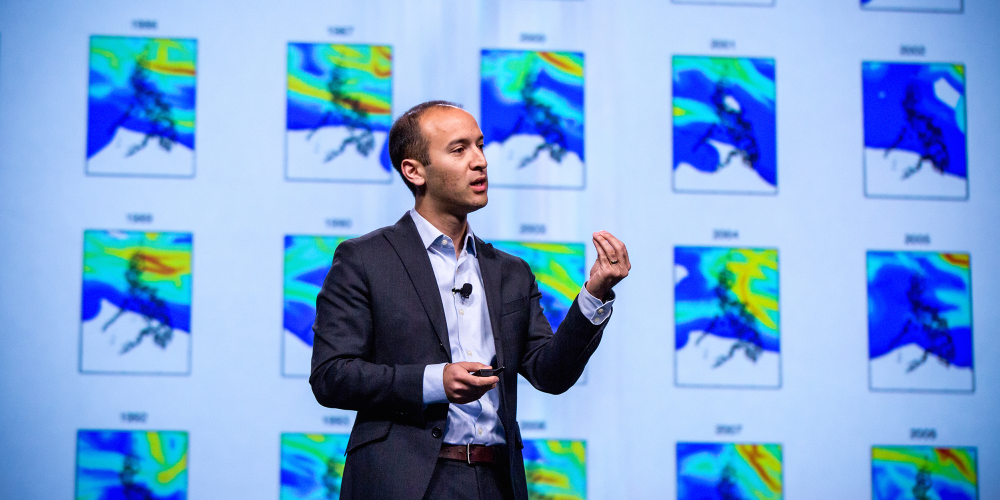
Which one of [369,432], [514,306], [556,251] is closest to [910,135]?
[556,251]

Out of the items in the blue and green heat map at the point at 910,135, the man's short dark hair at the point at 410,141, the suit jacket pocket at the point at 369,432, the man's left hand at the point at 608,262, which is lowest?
the suit jacket pocket at the point at 369,432

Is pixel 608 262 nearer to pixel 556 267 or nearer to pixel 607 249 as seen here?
pixel 607 249

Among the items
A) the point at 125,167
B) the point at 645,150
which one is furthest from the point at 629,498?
the point at 125,167

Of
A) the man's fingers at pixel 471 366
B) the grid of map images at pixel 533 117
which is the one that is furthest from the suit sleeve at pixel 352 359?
the grid of map images at pixel 533 117

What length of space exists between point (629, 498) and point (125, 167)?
223cm

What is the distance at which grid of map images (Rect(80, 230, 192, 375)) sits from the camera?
312 centimetres

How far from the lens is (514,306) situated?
6.69 feet

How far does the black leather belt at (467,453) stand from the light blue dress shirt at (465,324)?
0.01 metres

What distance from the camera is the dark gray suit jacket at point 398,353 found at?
5.80ft

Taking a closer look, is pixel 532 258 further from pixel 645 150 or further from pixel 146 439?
pixel 146 439

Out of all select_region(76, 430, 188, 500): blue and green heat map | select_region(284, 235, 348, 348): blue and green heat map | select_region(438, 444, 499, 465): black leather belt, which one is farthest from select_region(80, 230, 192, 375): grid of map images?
select_region(438, 444, 499, 465): black leather belt

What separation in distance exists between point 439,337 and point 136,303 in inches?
68.9

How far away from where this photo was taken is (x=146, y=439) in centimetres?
310

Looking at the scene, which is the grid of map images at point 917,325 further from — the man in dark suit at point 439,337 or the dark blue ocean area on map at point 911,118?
the man in dark suit at point 439,337
